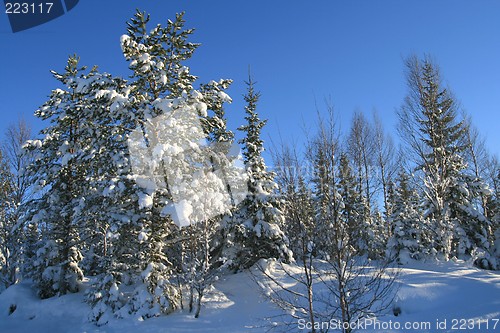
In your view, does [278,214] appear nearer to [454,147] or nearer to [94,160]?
[94,160]

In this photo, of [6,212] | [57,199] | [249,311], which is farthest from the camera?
[6,212]

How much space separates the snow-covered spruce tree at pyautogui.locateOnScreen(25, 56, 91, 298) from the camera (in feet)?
37.6

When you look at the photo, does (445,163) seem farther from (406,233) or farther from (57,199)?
(57,199)

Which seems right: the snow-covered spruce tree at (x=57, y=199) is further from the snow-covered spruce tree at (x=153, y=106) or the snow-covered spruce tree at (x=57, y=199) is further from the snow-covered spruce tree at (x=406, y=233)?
the snow-covered spruce tree at (x=406, y=233)

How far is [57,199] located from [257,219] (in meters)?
8.06

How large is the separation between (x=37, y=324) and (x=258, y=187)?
363 inches

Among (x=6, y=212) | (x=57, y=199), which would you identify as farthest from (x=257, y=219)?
(x=6, y=212)

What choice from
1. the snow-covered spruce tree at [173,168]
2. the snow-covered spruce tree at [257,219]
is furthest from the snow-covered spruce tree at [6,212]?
the snow-covered spruce tree at [257,219]

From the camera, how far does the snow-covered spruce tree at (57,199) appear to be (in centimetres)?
1145

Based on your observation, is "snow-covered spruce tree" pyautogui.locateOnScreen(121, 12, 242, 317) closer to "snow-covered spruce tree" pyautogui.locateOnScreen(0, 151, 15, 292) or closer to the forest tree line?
the forest tree line

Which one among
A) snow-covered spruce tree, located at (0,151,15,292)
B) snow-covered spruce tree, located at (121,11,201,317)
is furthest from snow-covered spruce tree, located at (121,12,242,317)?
snow-covered spruce tree, located at (0,151,15,292)

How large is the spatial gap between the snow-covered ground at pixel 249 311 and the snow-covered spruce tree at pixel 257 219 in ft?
4.82

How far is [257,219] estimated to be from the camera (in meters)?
13.5

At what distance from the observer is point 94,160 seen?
10234 millimetres
